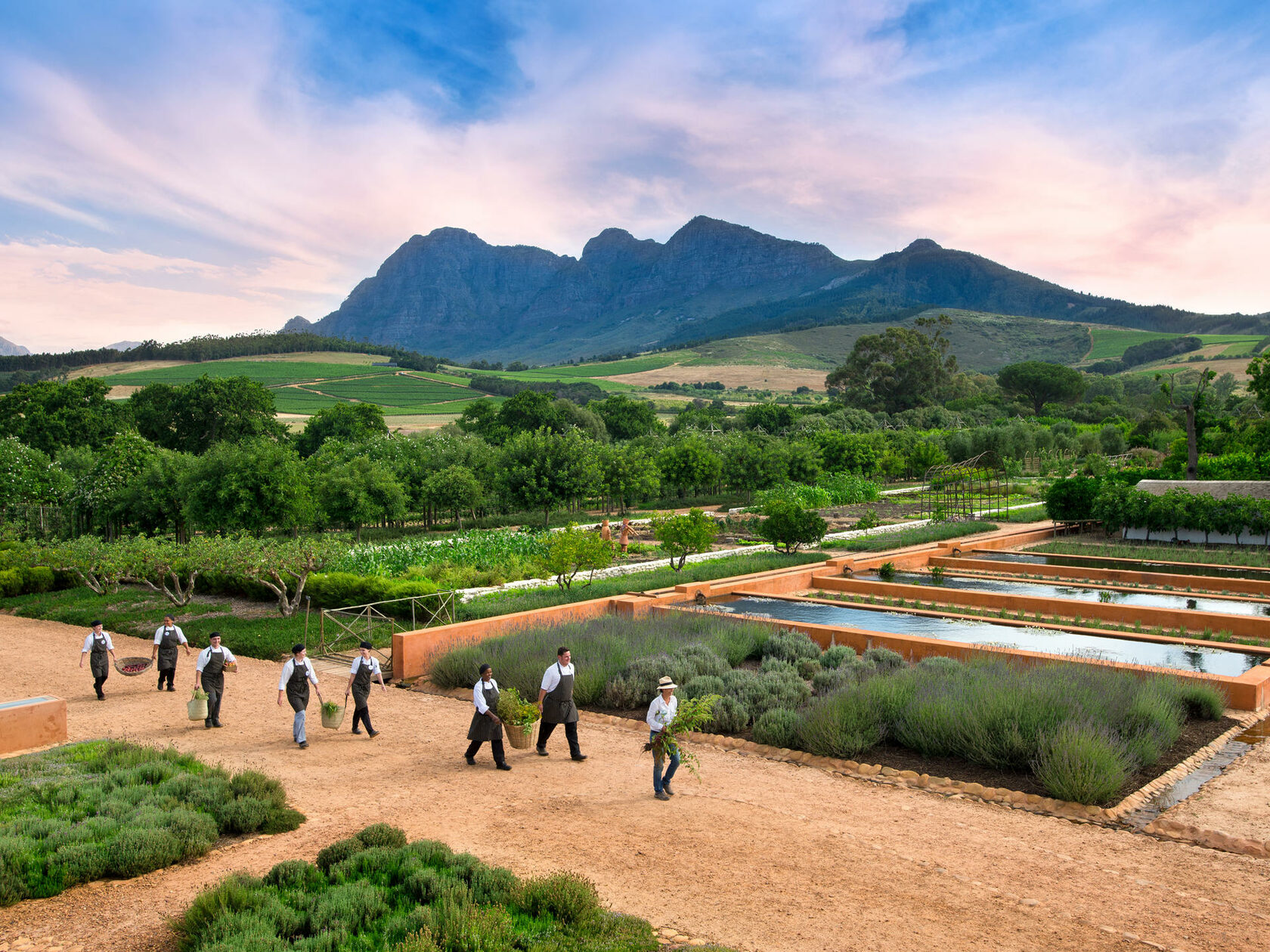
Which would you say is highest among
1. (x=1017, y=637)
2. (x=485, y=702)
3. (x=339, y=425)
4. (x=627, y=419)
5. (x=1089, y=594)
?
(x=627, y=419)

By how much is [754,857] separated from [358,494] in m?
26.9

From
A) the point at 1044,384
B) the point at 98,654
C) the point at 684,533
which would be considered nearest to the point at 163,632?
the point at 98,654

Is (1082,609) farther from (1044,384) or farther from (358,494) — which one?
(1044,384)

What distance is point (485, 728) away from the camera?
8.45 meters

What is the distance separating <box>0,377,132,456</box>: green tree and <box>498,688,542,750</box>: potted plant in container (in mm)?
47254

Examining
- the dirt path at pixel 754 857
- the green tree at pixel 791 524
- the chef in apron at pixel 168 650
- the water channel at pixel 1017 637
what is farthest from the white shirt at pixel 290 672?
the green tree at pixel 791 524

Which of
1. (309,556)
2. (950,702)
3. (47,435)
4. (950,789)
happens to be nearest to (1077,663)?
(950,702)

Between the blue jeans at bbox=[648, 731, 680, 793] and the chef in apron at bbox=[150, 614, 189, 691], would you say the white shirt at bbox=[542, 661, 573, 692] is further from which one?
the chef in apron at bbox=[150, 614, 189, 691]

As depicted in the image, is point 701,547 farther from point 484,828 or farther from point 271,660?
point 484,828

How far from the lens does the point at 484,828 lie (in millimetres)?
6688

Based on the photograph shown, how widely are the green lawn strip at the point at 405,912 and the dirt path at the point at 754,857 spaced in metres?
0.44

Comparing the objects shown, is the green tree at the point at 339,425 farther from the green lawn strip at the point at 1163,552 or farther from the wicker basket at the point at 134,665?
the wicker basket at the point at 134,665

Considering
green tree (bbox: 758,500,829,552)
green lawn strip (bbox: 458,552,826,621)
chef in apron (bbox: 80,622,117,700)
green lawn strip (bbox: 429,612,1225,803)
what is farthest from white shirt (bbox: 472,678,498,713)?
green tree (bbox: 758,500,829,552)

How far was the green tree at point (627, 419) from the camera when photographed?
247 ft
